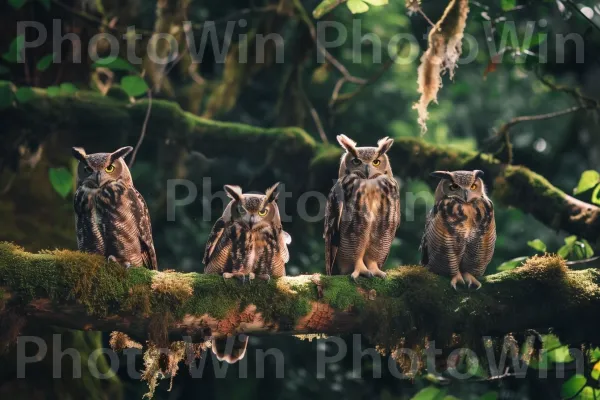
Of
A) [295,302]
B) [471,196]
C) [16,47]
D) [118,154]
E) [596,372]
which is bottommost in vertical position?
[596,372]

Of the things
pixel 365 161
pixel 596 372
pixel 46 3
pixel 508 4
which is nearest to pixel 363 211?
pixel 365 161

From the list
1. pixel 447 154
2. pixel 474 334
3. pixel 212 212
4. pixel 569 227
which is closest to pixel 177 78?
pixel 212 212

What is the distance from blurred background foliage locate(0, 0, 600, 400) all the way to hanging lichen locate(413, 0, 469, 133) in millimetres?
286

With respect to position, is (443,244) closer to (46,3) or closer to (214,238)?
(214,238)

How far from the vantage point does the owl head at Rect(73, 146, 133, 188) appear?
5.65 metres

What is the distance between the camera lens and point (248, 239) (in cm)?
556

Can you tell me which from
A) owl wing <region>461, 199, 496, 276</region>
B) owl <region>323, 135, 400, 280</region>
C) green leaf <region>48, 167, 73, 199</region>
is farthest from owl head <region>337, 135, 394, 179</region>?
green leaf <region>48, 167, 73, 199</region>

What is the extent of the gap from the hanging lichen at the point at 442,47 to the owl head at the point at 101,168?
1.88m

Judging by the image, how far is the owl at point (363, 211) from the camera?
5789 millimetres

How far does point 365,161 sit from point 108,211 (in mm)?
1579

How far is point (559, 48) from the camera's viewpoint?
24.7 ft

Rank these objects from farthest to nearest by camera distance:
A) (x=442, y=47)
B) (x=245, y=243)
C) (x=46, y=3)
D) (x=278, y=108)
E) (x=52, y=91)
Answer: (x=278, y=108)
(x=46, y=3)
(x=52, y=91)
(x=442, y=47)
(x=245, y=243)

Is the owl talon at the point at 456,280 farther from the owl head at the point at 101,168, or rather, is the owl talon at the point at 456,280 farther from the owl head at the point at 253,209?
the owl head at the point at 101,168

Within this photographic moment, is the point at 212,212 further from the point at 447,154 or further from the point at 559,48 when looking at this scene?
the point at 559,48
